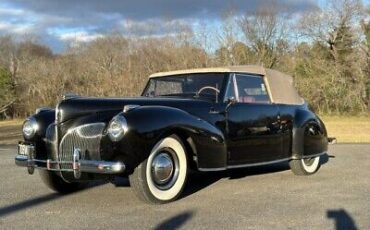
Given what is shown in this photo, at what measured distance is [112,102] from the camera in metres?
6.92

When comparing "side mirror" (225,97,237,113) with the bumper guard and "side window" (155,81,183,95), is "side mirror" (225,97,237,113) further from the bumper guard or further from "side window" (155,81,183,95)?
the bumper guard

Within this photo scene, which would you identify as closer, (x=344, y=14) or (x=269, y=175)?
(x=269, y=175)

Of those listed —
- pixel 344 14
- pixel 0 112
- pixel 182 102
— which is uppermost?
pixel 344 14

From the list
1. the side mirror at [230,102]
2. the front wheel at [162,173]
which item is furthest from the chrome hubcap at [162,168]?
the side mirror at [230,102]

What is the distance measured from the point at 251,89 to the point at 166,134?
235 cm

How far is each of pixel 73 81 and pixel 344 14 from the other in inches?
775

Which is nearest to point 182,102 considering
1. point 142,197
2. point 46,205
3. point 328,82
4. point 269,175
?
point 142,197

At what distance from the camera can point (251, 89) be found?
8594mm

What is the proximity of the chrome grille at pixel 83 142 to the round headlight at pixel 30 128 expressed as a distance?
0.64 meters

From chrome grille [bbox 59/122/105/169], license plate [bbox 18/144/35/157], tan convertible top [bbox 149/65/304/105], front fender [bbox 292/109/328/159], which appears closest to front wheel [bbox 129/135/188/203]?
chrome grille [bbox 59/122/105/169]

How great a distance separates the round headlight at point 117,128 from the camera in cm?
627

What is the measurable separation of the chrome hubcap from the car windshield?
4.59 feet

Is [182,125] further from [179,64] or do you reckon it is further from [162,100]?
[179,64]

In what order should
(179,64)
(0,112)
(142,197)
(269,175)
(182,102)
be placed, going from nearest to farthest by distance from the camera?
(142,197) < (182,102) < (269,175) < (179,64) < (0,112)
